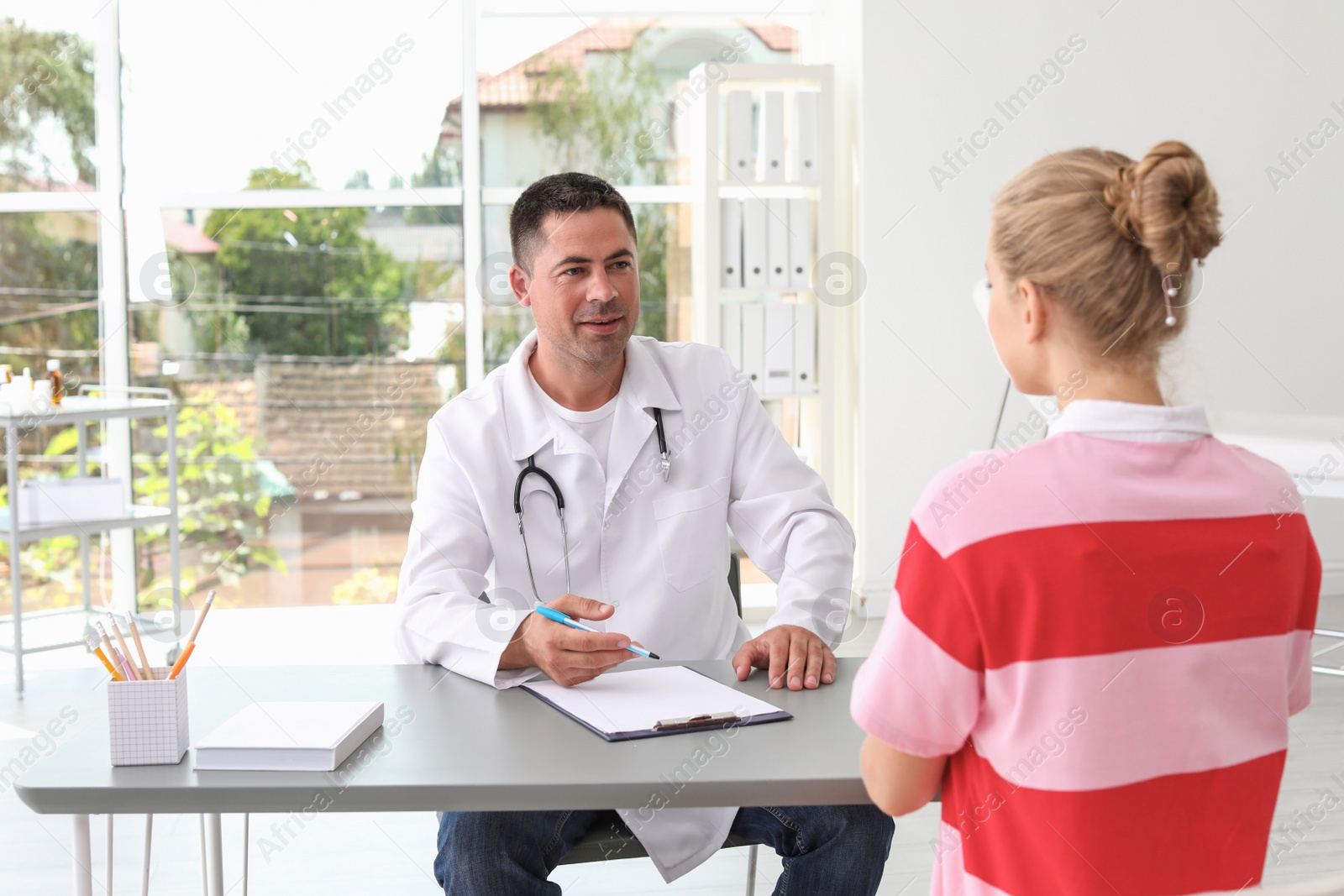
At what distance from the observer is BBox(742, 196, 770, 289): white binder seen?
453cm

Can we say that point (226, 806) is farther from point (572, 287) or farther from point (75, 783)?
point (572, 287)

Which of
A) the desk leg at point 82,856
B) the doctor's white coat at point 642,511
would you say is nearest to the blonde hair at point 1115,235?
the doctor's white coat at point 642,511

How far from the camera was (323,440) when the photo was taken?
4.95 meters

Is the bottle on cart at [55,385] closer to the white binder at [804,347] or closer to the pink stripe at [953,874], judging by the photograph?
the white binder at [804,347]

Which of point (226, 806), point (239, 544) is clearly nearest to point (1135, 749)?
point (226, 806)

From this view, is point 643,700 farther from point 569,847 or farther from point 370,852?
point 370,852

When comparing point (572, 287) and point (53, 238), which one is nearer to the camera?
point (572, 287)

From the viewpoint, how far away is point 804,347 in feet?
15.1

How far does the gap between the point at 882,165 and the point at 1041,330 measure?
3.64 metres

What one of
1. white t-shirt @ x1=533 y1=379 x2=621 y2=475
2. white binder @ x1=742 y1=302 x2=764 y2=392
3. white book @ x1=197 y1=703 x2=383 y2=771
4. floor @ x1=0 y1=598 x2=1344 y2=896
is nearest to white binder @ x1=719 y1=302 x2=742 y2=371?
white binder @ x1=742 y1=302 x2=764 y2=392

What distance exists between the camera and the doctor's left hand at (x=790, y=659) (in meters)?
1.40

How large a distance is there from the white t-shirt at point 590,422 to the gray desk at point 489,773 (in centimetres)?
73

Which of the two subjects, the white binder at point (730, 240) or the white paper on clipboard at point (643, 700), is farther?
the white binder at point (730, 240)

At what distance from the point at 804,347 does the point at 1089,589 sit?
375 centimetres
